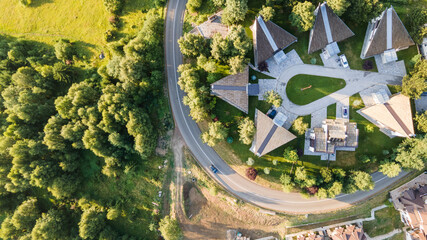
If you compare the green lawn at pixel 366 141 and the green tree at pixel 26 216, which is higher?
the green lawn at pixel 366 141

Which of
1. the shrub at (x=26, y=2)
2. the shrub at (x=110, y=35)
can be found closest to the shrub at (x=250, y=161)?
the shrub at (x=110, y=35)

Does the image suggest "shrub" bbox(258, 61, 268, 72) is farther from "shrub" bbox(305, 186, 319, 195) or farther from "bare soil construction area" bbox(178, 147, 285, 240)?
"shrub" bbox(305, 186, 319, 195)

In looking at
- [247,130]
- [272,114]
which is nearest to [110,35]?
[247,130]

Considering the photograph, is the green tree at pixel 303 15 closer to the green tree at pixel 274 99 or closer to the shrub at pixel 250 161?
the green tree at pixel 274 99

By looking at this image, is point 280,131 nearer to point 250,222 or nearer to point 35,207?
point 250,222

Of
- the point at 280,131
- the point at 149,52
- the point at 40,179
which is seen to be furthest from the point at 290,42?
the point at 40,179

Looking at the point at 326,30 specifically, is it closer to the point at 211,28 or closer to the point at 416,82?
the point at 416,82
